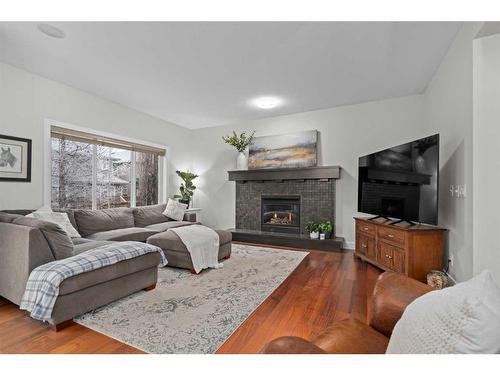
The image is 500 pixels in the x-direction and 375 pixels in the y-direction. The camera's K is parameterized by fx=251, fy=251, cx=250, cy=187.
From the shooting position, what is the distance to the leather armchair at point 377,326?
108 centimetres

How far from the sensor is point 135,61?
117 inches

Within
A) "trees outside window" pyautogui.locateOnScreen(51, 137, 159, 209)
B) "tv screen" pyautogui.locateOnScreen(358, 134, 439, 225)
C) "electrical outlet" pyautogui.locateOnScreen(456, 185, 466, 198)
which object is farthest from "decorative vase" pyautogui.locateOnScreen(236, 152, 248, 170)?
"electrical outlet" pyautogui.locateOnScreen(456, 185, 466, 198)

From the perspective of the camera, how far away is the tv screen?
8.70 ft

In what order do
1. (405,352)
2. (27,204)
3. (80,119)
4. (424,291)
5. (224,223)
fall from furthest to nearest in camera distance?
(224,223) → (80,119) → (27,204) → (424,291) → (405,352)

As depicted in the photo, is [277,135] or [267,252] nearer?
[267,252]

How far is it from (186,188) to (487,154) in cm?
500

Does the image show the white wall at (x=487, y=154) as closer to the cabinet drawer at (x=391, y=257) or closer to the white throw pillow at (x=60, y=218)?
the cabinet drawer at (x=391, y=257)

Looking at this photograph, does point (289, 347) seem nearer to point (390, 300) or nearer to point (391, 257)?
point (390, 300)

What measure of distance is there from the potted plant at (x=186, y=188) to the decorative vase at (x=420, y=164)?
4.28 meters

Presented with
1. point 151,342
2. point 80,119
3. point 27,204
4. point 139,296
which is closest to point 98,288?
point 139,296

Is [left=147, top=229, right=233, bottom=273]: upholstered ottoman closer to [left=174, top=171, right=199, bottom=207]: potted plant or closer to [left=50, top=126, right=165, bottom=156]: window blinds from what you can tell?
[left=50, top=126, right=165, bottom=156]: window blinds

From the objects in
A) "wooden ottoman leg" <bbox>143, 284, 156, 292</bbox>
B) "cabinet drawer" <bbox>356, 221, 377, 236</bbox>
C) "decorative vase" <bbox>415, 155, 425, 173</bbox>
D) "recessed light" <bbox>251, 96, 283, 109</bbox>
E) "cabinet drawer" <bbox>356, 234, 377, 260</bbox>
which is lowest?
"wooden ottoman leg" <bbox>143, 284, 156, 292</bbox>

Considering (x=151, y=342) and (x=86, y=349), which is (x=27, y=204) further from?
(x=151, y=342)

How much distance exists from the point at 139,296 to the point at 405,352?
2.28 metres
